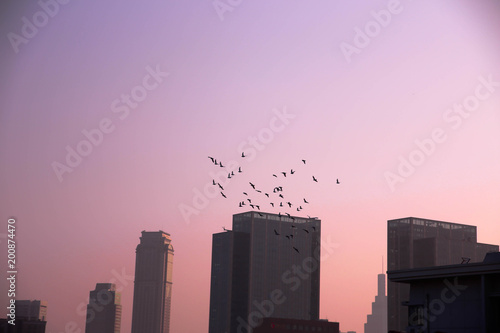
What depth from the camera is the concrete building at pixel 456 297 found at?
245ft

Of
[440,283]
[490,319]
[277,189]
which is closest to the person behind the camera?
[490,319]

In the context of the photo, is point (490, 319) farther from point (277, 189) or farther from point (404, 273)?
point (277, 189)

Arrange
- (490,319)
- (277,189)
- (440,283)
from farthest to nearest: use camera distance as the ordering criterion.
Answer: (277,189) → (440,283) → (490,319)

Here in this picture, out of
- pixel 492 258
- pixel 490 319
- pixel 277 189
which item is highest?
pixel 277 189

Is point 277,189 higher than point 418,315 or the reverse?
higher

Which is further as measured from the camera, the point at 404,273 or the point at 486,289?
the point at 404,273

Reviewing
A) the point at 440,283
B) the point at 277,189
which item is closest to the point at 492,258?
the point at 440,283

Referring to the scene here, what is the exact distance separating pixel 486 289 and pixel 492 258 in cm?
802

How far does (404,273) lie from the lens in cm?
8381

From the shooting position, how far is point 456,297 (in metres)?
78.4

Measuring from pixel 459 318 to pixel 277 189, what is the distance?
30.2 m

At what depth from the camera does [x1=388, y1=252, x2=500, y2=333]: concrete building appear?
74.6 metres

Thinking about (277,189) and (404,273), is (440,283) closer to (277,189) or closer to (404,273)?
(404,273)

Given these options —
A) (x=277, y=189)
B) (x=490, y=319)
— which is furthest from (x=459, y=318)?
(x=277, y=189)
